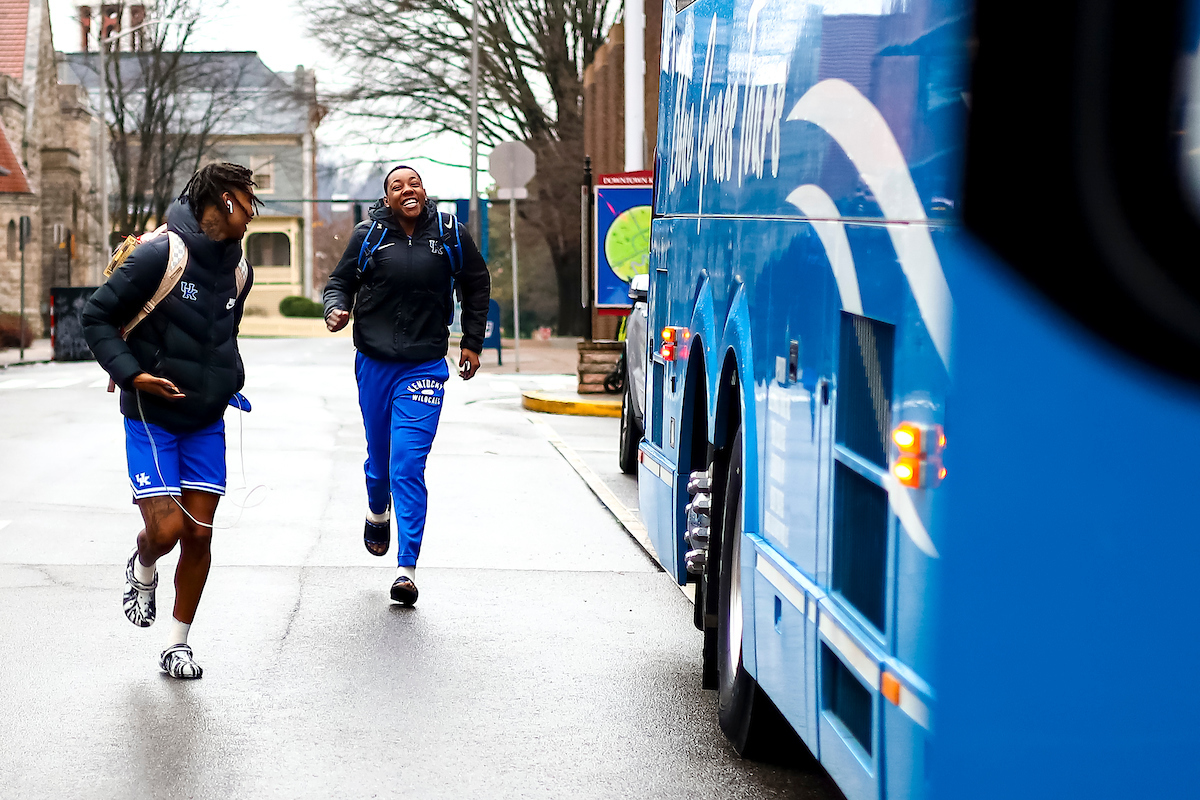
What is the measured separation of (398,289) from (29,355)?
30084 millimetres

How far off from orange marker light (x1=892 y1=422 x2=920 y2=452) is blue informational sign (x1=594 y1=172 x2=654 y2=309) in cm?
1710

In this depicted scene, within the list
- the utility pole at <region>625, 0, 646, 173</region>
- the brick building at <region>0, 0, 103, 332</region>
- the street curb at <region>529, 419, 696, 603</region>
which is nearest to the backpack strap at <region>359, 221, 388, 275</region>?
the street curb at <region>529, 419, 696, 603</region>

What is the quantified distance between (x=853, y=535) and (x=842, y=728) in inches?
17.7

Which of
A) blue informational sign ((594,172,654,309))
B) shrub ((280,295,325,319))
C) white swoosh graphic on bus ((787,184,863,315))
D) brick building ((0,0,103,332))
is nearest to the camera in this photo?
white swoosh graphic on bus ((787,184,863,315))

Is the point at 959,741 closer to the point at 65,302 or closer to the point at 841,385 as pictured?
the point at 841,385

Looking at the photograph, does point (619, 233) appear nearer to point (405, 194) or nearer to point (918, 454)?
point (405, 194)

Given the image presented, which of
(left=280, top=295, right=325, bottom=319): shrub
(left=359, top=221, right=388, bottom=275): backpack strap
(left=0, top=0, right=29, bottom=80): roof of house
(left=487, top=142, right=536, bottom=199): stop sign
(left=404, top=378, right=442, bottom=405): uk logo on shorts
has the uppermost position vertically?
(left=0, top=0, right=29, bottom=80): roof of house

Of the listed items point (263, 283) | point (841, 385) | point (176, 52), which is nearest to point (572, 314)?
point (176, 52)

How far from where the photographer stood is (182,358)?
6176 mm

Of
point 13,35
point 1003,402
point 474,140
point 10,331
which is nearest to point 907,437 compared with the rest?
point 1003,402

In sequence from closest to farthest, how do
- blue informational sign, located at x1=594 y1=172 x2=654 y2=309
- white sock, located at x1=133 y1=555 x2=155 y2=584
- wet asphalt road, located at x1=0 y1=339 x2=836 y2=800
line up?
wet asphalt road, located at x1=0 y1=339 x2=836 y2=800
white sock, located at x1=133 y1=555 x2=155 y2=584
blue informational sign, located at x1=594 y1=172 x2=654 y2=309

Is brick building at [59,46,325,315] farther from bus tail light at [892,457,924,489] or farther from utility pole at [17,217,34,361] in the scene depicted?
bus tail light at [892,457,924,489]

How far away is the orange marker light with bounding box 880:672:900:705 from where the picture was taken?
3.13 metres

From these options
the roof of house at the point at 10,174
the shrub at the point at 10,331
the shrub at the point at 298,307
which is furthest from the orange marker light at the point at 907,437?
the shrub at the point at 298,307
